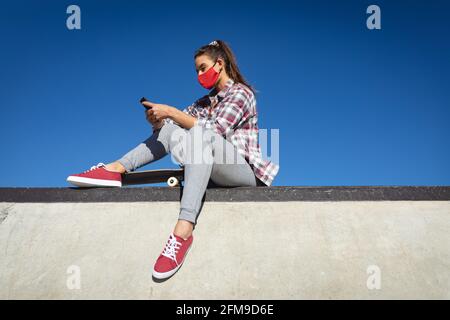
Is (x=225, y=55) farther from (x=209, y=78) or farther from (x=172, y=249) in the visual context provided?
(x=172, y=249)

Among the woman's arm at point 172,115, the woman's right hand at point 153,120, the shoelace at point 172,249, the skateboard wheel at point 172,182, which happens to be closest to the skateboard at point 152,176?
the skateboard wheel at point 172,182

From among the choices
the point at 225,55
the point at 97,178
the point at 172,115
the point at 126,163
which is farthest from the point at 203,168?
the point at 225,55

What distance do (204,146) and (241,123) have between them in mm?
447

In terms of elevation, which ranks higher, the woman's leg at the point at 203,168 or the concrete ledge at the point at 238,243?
the woman's leg at the point at 203,168

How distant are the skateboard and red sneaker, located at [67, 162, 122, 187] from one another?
0.12 metres

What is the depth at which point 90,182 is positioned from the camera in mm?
2691

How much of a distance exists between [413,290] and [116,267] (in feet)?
5.70

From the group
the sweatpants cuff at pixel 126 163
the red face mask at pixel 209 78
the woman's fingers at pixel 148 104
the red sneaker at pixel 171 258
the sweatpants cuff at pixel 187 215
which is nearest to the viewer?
the red sneaker at pixel 171 258

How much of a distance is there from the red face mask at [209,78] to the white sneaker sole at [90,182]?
1.00m

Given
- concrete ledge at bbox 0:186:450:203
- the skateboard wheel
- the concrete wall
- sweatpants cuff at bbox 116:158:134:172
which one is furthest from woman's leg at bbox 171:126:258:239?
sweatpants cuff at bbox 116:158:134:172

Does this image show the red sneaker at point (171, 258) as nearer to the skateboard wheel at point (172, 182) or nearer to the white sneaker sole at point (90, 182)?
the skateboard wheel at point (172, 182)

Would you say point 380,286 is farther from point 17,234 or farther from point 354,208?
point 17,234

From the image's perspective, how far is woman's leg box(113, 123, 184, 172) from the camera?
2797mm

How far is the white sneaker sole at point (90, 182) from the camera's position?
265 centimetres
